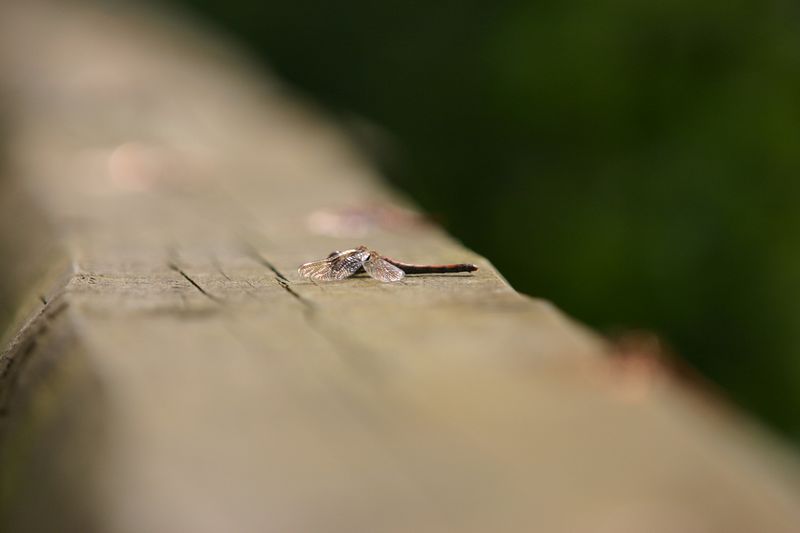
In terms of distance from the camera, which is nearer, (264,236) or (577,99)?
(264,236)

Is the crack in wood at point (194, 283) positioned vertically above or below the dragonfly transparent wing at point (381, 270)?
below

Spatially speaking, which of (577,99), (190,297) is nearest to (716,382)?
(577,99)

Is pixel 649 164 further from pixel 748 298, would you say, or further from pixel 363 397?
pixel 363 397

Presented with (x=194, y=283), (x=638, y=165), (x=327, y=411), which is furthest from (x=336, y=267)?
(x=638, y=165)

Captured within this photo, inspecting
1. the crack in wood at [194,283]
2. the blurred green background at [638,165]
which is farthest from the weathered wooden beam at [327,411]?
the blurred green background at [638,165]

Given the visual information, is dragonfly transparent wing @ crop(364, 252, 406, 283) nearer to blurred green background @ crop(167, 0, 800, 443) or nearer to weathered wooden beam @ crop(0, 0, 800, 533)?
weathered wooden beam @ crop(0, 0, 800, 533)

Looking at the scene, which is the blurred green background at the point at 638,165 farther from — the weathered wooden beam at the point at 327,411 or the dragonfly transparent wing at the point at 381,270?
the weathered wooden beam at the point at 327,411

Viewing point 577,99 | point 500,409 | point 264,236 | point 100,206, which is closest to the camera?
point 500,409

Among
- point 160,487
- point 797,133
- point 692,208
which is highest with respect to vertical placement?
point 797,133
